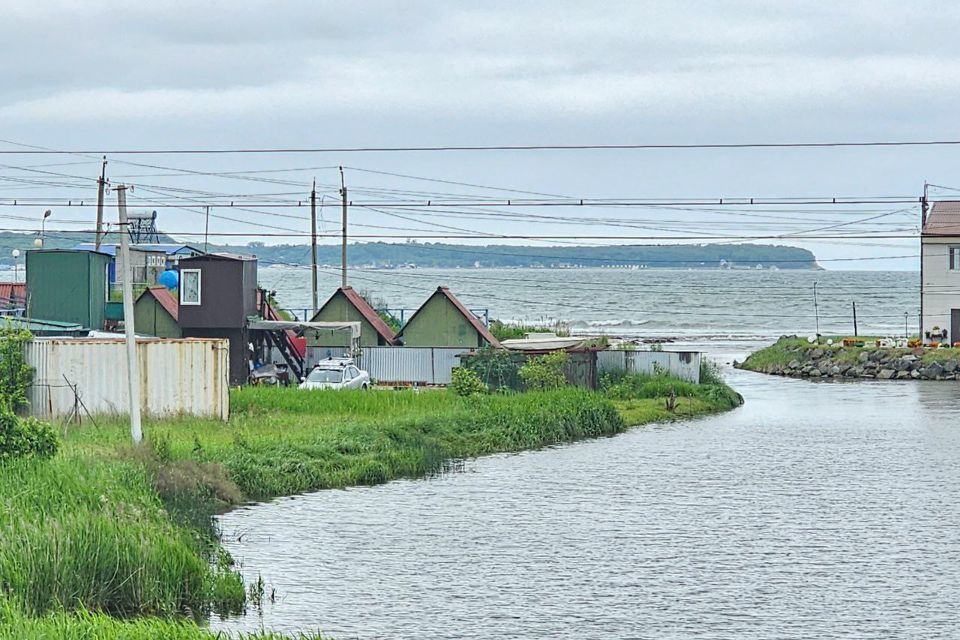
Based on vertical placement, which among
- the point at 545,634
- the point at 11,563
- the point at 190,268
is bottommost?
the point at 545,634

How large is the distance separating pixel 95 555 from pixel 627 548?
32.4ft

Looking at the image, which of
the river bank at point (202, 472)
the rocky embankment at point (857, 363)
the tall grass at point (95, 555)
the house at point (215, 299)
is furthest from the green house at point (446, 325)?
the tall grass at point (95, 555)

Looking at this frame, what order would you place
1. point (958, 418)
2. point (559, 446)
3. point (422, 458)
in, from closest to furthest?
1. point (422, 458)
2. point (559, 446)
3. point (958, 418)

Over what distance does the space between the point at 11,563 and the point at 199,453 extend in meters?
12.1

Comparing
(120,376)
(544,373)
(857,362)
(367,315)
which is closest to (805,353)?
(857,362)

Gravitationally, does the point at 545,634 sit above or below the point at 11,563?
below

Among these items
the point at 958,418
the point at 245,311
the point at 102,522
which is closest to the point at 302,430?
the point at 102,522

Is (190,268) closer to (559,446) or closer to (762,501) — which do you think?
(559,446)

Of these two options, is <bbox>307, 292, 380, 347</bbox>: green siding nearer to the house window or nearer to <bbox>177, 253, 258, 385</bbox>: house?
<bbox>177, 253, 258, 385</bbox>: house

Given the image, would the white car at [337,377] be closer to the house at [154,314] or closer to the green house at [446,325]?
the green house at [446,325]

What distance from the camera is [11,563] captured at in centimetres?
1759

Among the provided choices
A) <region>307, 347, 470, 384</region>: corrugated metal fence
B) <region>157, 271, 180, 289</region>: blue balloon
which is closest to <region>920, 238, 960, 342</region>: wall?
<region>307, 347, 470, 384</region>: corrugated metal fence

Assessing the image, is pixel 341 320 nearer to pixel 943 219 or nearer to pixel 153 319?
pixel 153 319

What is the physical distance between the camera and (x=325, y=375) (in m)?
49.8
